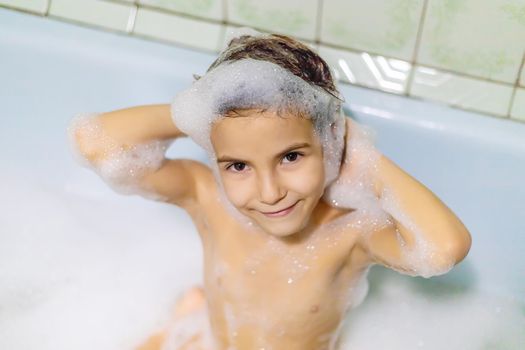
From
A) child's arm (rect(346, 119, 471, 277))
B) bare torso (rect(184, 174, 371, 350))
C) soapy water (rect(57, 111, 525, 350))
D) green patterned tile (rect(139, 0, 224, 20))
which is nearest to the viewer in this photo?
child's arm (rect(346, 119, 471, 277))

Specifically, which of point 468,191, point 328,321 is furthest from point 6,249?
point 468,191

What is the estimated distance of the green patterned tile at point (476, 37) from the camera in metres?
1.13

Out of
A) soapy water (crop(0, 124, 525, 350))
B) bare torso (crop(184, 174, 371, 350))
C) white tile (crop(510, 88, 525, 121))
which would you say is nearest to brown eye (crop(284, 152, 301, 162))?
bare torso (crop(184, 174, 371, 350))

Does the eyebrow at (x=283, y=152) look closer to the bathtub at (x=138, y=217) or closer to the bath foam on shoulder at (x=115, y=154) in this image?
the bath foam on shoulder at (x=115, y=154)

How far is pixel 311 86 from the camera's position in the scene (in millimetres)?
944

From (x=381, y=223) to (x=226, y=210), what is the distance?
25cm

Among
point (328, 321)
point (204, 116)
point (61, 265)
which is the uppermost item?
point (204, 116)

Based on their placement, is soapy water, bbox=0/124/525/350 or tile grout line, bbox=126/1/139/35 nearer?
tile grout line, bbox=126/1/139/35

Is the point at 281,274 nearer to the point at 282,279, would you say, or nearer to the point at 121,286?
the point at 282,279

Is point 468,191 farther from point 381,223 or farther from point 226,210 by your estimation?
point 226,210

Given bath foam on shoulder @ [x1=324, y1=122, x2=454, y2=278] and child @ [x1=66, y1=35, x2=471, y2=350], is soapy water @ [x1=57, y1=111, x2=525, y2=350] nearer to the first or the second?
child @ [x1=66, y1=35, x2=471, y2=350]

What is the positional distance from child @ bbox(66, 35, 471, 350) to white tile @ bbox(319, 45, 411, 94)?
166mm

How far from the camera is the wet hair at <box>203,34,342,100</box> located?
0.94m

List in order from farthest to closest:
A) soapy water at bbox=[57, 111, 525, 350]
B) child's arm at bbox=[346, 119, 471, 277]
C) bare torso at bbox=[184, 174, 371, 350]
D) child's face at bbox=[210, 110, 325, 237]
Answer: soapy water at bbox=[57, 111, 525, 350] → bare torso at bbox=[184, 174, 371, 350] → child's arm at bbox=[346, 119, 471, 277] → child's face at bbox=[210, 110, 325, 237]
